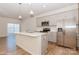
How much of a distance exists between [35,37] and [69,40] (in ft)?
6.86

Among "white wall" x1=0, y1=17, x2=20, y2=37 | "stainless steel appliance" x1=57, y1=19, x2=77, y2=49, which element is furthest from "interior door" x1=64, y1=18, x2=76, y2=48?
"white wall" x1=0, y1=17, x2=20, y2=37

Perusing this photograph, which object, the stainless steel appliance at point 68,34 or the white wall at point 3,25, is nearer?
the stainless steel appliance at point 68,34

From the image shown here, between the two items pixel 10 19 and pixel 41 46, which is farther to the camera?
pixel 10 19

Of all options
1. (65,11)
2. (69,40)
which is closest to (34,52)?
(69,40)

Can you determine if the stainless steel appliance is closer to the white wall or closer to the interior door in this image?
the interior door

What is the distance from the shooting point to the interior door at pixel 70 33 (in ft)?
13.1

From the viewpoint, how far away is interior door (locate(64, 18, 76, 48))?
13.1ft

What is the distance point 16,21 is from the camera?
33.6 ft

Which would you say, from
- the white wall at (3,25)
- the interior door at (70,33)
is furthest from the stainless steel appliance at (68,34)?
the white wall at (3,25)

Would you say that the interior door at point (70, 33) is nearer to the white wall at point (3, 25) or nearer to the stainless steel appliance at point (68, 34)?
the stainless steel appliance at point (68, 34)

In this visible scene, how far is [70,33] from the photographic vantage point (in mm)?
4125

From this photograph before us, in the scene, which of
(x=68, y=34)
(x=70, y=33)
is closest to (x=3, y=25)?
(x=68, y=34)
